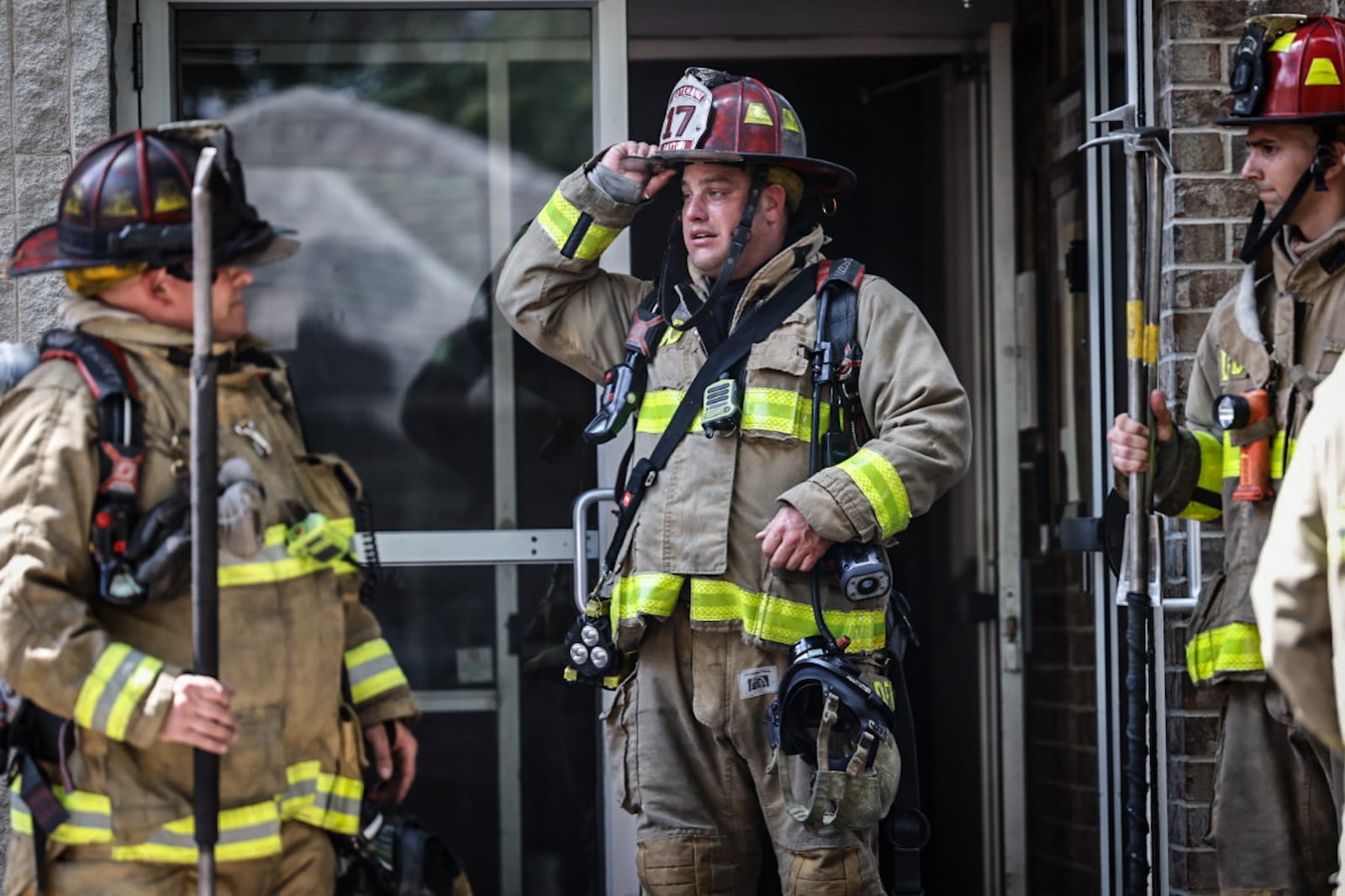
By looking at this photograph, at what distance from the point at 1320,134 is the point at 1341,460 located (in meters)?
2.00

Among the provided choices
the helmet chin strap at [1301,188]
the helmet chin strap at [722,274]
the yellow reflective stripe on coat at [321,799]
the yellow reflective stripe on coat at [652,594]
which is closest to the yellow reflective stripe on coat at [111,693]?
the yellow reflective stripe on coat at [321,799]

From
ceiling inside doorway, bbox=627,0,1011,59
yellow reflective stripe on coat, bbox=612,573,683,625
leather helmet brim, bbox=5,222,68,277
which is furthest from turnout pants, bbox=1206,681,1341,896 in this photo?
ceiling inside doorway, bbox=627,0,1011,59

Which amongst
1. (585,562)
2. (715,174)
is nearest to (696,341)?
(715,174)

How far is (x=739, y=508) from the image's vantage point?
4504 mm

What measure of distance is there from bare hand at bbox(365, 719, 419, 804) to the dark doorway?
2960mm

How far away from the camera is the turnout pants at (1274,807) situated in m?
4.23

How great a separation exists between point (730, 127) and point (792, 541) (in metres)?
1.12

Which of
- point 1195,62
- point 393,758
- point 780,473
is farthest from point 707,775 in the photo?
point 1195,62

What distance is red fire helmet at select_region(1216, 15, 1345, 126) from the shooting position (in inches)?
171

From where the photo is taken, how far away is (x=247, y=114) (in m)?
5.30

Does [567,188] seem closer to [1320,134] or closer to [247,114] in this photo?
[247,114]

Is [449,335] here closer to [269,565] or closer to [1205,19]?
[269,565]

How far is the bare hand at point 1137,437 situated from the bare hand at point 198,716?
2250 millimetres

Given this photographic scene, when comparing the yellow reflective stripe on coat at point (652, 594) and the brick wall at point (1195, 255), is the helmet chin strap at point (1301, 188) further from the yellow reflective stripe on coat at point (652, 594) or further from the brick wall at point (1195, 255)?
the yellow reflective stripe on coat at point (652, 594)
